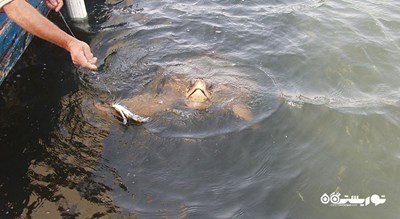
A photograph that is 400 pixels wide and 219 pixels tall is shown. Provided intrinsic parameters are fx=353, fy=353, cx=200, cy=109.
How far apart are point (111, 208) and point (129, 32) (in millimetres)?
4457

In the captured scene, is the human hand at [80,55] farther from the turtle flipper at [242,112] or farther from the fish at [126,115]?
the turtle flipper at [242,112]

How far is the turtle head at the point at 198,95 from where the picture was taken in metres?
5.46

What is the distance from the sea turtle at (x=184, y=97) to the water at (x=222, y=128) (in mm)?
169

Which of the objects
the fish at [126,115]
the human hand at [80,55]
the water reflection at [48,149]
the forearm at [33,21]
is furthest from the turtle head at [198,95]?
the forearm at [33,21]

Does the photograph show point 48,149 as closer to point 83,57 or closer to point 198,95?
point 83,57

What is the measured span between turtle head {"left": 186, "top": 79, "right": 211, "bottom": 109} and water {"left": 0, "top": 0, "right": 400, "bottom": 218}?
0.21 metres

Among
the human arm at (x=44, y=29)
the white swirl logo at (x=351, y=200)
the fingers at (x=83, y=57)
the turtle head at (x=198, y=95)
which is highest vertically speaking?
the human arm at (x=44, y=29)

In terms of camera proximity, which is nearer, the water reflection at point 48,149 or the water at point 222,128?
the water reflection at point 48,149

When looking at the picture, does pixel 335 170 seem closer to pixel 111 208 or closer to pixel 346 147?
pixel 346 147

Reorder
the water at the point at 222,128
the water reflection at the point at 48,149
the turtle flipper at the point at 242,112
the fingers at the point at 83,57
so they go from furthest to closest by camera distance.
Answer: the turtle flipper at the point at 242,112 → the water at the point at 222,128 → the water reflection at the point at 48,149 → the fingers at the point at 83,57

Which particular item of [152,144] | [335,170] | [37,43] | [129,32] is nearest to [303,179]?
[335,170]

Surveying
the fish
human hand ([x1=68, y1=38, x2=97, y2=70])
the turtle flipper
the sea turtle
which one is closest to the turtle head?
the sea turtle

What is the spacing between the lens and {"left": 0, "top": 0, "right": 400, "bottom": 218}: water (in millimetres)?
4105

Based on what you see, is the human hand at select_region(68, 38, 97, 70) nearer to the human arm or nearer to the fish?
the human arm
